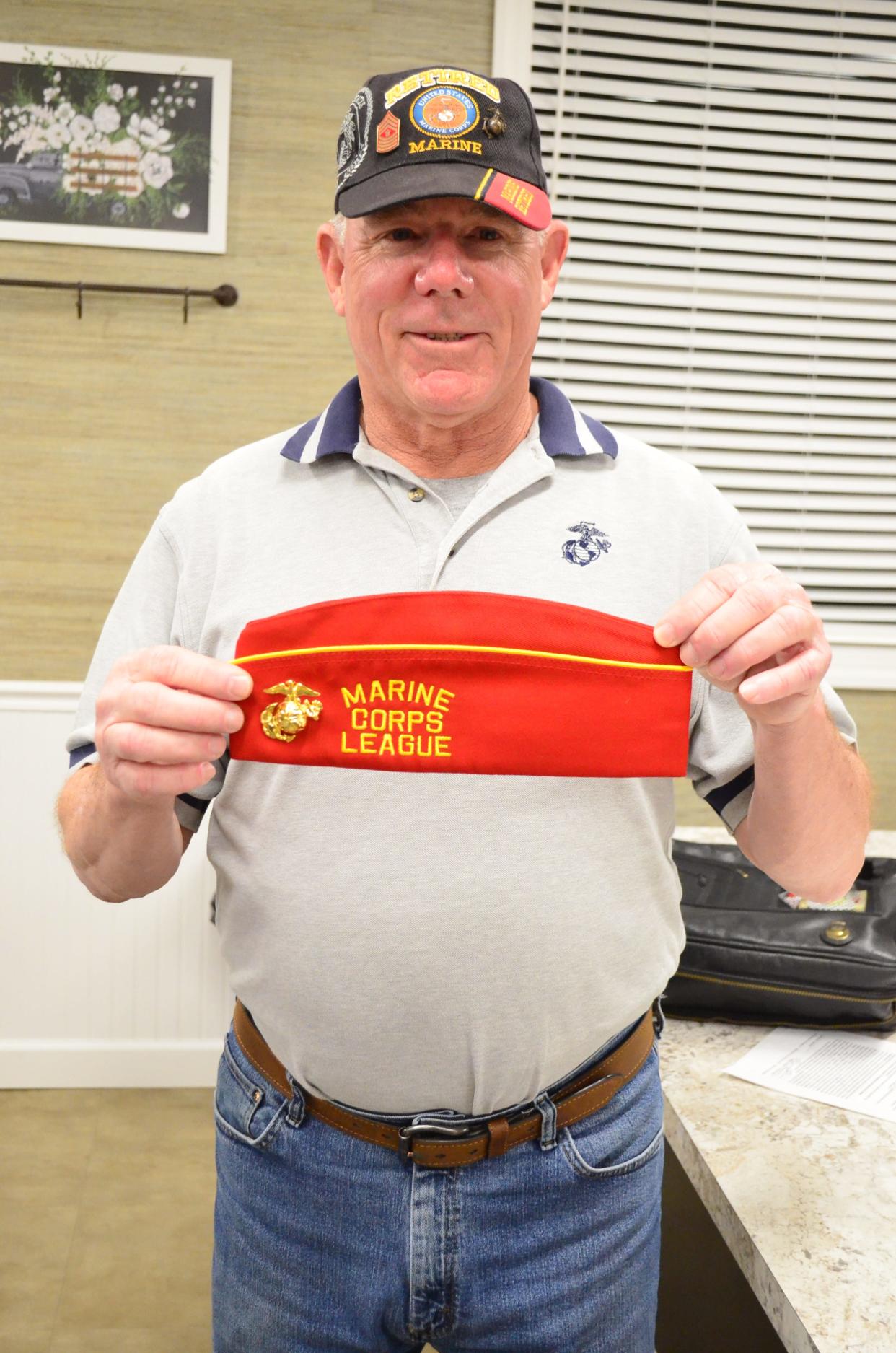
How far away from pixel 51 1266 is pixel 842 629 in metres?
2.79

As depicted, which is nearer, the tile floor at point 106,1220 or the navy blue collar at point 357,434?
the navy blue collar at point 357,434

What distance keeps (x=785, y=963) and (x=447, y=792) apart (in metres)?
0.73

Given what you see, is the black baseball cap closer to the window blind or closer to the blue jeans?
the blue jeans

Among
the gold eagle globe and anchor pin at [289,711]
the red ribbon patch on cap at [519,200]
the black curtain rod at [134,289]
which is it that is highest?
the black curtain rod at [134,289]

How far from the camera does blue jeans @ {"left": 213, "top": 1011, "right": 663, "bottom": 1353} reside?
124cm

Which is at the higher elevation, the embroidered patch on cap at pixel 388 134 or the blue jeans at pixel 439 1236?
the embroidered patch on cap at pixel 388 134

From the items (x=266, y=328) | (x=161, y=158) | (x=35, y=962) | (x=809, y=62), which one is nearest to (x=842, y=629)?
(x=809, y=62)

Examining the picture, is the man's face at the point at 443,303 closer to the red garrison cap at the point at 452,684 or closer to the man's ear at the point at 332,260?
the man's ear at the point at 332,260

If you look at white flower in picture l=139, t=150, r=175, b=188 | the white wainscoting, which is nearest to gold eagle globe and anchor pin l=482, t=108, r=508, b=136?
white flower in picture l=139, t=150, r=175, b=188

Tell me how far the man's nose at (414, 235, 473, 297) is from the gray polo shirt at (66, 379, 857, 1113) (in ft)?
0.64

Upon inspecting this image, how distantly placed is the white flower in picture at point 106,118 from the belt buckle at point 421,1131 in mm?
2839

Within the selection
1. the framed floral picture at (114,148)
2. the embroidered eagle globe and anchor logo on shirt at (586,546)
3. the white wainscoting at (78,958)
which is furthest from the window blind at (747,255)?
the embroidered eagle globe and anchor logo on shirt at (586,546)

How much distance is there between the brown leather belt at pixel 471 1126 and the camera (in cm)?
122

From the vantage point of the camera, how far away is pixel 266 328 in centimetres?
321
